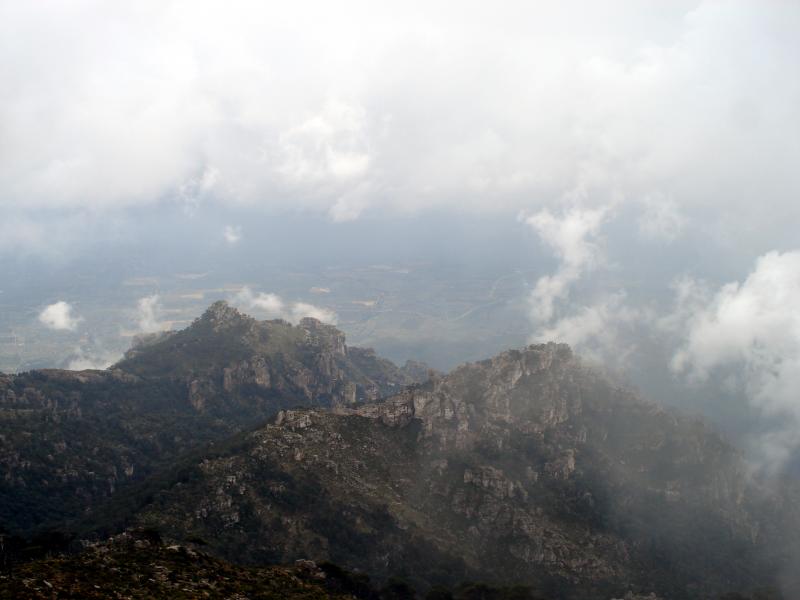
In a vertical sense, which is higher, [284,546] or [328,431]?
[328,431]

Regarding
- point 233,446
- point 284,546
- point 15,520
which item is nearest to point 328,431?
point 233,446

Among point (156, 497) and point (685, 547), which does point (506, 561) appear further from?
point (156, 497)

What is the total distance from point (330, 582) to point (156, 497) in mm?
60455

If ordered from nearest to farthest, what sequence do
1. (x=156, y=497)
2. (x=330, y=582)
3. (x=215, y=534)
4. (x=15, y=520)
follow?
(x=330, y=582)
(x=215, y=534)
(x=156, y=497)
(x=15, y=520)

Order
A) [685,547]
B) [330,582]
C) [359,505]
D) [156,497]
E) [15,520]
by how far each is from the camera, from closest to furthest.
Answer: [330,582], [156,497], [359,505], [15,520], [685,547]

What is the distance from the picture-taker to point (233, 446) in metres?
190

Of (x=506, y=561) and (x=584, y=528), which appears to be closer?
(x=506, y=561)

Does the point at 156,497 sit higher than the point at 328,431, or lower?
lower

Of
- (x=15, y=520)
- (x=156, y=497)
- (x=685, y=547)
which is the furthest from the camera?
Answer: (x=685, y=547)

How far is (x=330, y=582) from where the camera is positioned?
410ft

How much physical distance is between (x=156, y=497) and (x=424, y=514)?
71680mm

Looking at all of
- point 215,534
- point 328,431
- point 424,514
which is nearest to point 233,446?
point 328,431

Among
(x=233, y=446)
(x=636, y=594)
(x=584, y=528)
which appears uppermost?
(x=233, y=446)

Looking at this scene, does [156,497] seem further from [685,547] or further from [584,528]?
[685,547]
